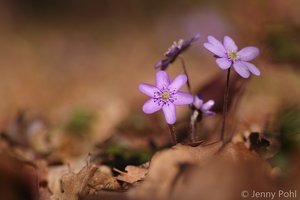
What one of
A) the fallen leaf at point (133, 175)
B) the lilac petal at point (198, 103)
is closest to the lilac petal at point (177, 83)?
the lilac petal at point (198, 103)

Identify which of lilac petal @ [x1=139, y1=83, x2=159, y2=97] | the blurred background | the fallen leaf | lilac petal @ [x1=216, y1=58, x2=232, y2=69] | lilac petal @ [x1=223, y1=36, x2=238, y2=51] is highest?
the blurred background

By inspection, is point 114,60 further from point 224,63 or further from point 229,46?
point 224,63

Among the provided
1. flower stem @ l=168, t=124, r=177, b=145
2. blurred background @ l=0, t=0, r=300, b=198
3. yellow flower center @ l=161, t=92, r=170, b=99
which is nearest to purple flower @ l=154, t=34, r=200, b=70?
yellow flower center @ l=161, t=92, r=170, b=99

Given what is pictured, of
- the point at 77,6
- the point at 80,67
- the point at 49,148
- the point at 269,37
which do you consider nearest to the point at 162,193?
the point at 49,148

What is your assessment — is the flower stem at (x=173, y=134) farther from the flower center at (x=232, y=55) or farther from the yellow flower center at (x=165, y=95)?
the flower center at (x=232, y=55)

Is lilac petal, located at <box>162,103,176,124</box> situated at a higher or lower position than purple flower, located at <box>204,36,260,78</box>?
lower

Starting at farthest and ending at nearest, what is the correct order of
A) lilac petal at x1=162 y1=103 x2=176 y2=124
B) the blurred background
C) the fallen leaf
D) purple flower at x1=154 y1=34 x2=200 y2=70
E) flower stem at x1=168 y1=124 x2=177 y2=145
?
the blurred background, purple flower at x1=154 y1=34 x2=200 y2=70, flower stem at x1=168 y1=124 x2=177 y2=145, lilac petal at x1=162 y1=103 x2=176 y2=124, the fallen leaf

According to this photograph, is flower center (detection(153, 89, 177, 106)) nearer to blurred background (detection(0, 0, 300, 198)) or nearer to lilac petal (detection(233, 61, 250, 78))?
lilac petal (detection(233, 61, 250, 78))

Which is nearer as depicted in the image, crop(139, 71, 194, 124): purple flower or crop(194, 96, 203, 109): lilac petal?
crop(139, 71, 194, 124): purple flower
